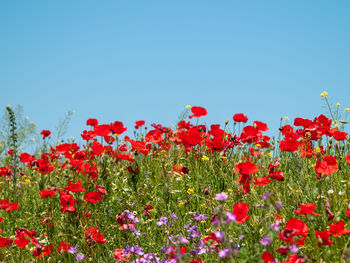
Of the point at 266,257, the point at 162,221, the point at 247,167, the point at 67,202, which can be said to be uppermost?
the point at 247,167

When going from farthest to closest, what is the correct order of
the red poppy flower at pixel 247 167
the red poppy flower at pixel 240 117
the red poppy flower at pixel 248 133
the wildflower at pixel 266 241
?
the red poppy flower at pixel 240 117 → the red poppy flower at pixel 248 133 → the red poppy flower at pixel 247 167 → the wildflower at pixel 266 241

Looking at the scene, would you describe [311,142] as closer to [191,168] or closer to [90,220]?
[191,168]

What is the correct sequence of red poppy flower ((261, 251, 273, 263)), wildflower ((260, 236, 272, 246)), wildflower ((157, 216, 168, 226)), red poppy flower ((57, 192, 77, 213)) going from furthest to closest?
1. red poppy flower ((57, 192, 77, 213))
2. wildflower ((157, 216, 168, 226))
3. red poppy flower ((261, 251, 273, 263))
4. wildflower ((260, 236, 272, 246))

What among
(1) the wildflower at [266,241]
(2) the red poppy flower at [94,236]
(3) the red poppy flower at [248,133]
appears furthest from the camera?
(3) the red poppy flower at [248,133]

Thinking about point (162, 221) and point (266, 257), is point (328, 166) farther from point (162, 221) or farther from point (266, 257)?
point (162, 221)

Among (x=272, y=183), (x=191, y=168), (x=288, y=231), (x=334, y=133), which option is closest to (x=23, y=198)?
(x=191, y=168)

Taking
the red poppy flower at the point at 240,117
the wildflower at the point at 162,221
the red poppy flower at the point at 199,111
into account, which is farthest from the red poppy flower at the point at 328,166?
the red poppy flower at the point at 199,111

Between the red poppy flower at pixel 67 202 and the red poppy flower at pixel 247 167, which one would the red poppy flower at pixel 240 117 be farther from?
the red poppy flower at pixel 67 202

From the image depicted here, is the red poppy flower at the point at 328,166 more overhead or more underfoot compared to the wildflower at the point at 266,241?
more overhead

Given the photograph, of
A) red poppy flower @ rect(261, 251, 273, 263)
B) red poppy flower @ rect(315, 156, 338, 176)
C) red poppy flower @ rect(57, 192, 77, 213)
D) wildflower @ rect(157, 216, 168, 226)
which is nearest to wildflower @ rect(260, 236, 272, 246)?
red poppy flower @ rect(261, 251, 273, 263)

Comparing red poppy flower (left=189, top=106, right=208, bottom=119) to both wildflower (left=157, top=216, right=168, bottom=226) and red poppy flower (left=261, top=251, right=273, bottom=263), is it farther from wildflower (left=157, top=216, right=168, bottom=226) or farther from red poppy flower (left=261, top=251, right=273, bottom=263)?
red poppy flower (left=261, top=251, right=273, bottom=263)

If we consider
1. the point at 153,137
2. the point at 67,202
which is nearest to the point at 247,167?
the point at 67,202

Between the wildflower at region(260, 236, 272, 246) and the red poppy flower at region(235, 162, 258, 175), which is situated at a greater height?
the red poppy flower at region(235, 162, 258, 175)

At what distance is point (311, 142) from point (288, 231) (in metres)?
3.14
